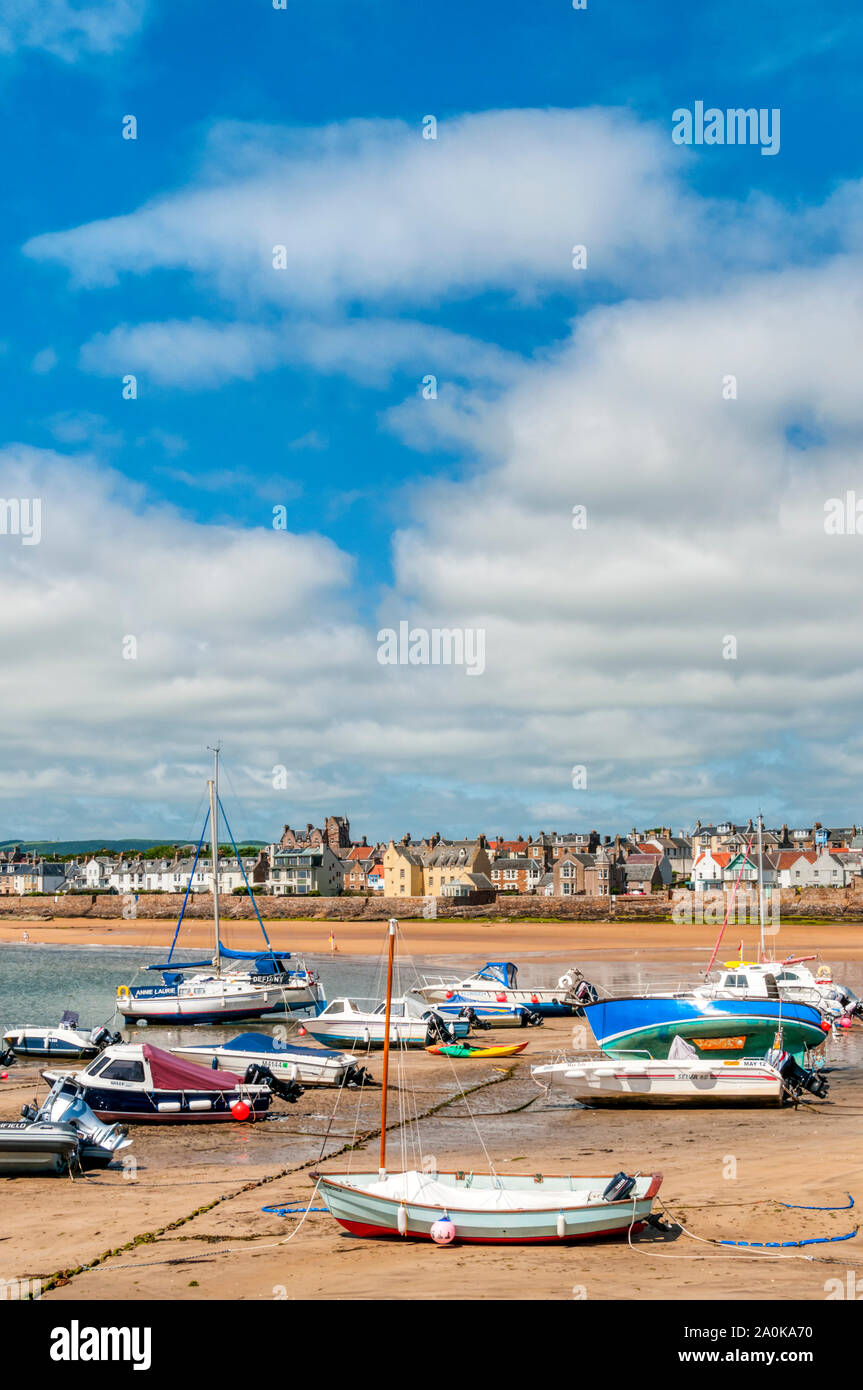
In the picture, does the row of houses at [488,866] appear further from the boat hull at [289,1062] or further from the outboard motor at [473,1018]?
the boat hull at [289,1062]

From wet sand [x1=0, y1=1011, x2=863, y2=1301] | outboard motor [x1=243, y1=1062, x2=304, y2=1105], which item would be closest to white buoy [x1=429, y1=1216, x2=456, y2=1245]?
wet sand [x1=0, y1=1011, x2=863, y2=1301]

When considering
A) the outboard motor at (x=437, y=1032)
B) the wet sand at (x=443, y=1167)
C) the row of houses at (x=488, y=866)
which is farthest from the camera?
the row of houses at (x=488, y=866)

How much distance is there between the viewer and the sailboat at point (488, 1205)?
1444 centimetres

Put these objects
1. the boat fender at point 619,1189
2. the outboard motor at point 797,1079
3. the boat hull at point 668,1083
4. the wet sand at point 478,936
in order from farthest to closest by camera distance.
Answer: the wet sand at point 478,936
the outboard motor at point 797,1079
the boat hull at point 668,1083
the boat fender at point 619,1189

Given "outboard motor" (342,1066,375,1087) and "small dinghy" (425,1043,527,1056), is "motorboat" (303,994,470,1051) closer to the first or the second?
"small dinghy" (425,1043,527,1056)

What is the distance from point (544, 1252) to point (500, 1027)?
26790mm

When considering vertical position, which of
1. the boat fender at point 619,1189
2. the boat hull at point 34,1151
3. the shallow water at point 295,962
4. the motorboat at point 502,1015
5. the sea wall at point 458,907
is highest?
the boat fender at point 619,1189

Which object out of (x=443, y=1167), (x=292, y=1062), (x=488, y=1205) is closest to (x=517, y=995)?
(x=292, y=1062)

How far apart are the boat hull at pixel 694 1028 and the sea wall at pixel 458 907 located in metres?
75.7

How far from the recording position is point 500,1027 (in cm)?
4056

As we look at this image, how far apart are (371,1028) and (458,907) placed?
91142 mm

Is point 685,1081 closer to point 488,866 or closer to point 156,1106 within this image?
point 156,1106

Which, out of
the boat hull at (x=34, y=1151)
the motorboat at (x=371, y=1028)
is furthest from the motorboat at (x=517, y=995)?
the boat hull at (x=34, y=1151)

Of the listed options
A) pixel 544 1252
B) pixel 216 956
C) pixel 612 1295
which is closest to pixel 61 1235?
pixel 544 1252
